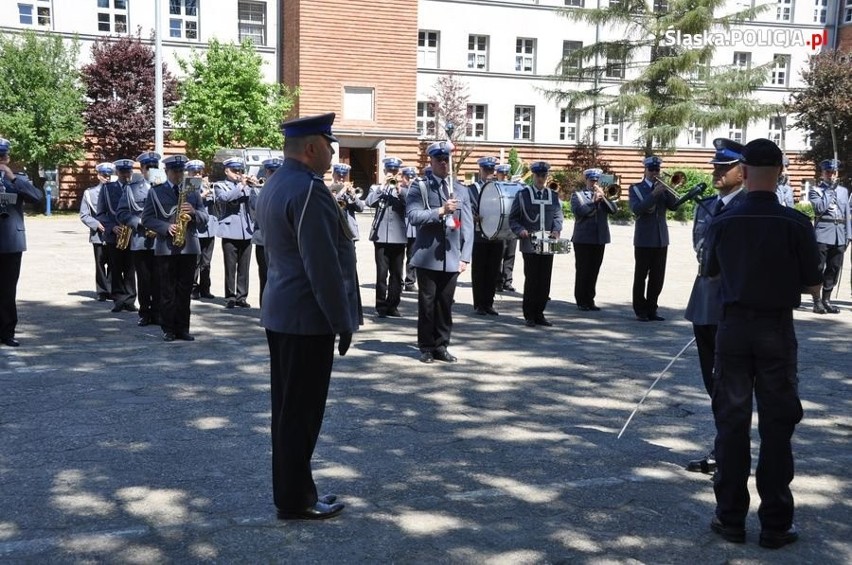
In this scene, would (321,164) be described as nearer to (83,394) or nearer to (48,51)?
(83,394)

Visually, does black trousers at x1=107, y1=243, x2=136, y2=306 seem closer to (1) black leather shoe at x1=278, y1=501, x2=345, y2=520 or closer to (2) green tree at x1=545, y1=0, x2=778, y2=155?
(1) black leather shoe at x1=278, y1=501, x2=345, y2=520

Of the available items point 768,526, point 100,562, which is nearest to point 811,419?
point 768,526

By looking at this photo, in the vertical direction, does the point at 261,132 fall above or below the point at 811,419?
above

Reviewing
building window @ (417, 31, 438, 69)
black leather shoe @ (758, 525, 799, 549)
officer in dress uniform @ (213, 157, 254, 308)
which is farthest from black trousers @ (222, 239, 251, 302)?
building window @ (417, 31, 438, 69)

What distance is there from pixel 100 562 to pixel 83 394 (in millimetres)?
3740

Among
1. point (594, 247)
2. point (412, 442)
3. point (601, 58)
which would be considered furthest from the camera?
point (601, 58)

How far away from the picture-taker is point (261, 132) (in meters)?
36.6

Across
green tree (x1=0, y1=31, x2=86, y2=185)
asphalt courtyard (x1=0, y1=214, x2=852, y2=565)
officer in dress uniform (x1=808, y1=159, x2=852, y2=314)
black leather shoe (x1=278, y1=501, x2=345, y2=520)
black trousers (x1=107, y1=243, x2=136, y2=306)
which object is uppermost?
green tree (x1=0, y1=31, x2=86, y2=185)

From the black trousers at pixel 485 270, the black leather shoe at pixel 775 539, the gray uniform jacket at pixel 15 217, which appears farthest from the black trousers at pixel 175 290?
the black leather shoe at pixel 775 539

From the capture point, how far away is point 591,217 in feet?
46.7

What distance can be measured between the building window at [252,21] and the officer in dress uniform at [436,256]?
114 feet

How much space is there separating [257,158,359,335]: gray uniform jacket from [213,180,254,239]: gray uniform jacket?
334 inches

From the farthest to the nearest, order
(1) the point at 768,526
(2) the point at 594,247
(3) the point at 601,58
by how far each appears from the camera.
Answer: (3) the point at 601,58, (2) the point at 594,247, (1) the point at 768,526

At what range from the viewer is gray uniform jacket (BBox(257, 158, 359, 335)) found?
4.96m
